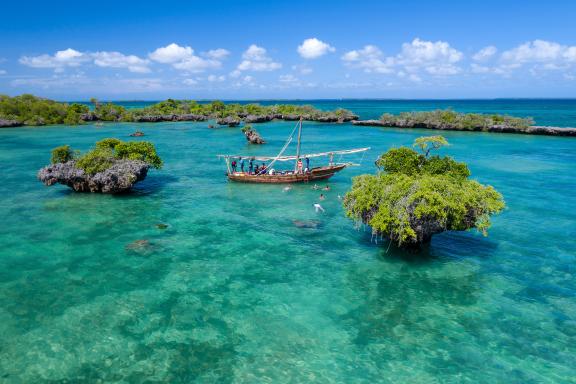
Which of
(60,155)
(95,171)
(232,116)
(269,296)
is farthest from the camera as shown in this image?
(232,116)

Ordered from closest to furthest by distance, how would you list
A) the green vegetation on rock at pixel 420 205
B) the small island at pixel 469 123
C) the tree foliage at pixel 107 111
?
the green vegetation on rock at pixel 420 205 → the small island at pixel 469 123 → the tree foliage at pixel 107 111

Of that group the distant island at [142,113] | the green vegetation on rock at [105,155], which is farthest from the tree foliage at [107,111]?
the green vegetation on rock at [105,155]

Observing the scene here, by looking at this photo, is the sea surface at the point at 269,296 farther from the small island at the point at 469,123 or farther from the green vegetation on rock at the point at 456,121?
the green vegetation on rock at the point at 456,121

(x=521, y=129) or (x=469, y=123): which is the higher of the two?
(x=469, y=123)

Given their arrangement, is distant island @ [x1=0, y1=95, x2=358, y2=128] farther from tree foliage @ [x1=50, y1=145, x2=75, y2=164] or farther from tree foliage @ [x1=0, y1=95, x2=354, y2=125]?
tree foliage @ [x1=50, y1=145, x2=75, y2=164]

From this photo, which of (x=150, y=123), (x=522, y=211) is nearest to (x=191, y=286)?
(x=522, y=211)

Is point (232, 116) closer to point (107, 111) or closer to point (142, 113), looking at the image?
point (142, 113)

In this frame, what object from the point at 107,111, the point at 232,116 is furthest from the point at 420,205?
the point at 107,111
